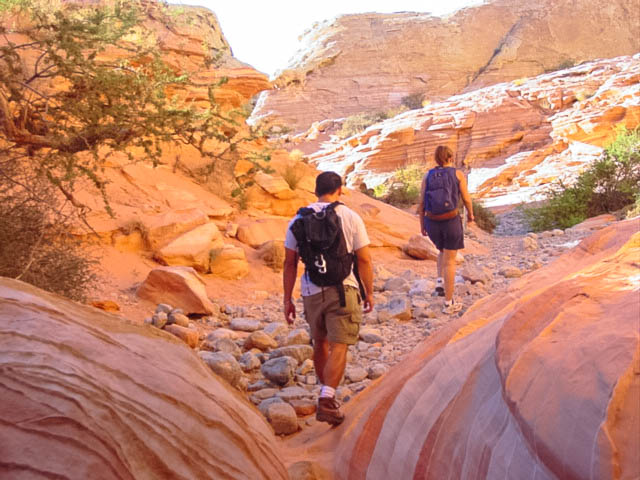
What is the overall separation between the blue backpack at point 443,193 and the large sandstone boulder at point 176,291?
8.41 ft

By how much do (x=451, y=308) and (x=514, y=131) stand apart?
2381 centimetres

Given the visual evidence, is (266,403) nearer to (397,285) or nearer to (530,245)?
(397,285)

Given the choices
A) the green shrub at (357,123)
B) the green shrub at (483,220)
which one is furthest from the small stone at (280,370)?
the green shrub at (357,123)

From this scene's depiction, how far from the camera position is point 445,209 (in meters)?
5.33

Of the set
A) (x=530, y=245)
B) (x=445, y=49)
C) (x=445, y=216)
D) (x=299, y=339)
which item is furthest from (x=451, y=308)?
(x=445, y=49)

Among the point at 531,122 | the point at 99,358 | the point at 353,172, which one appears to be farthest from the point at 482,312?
the point at 531,122

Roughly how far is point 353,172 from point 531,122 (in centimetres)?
936

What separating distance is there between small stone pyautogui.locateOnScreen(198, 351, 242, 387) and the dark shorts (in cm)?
267

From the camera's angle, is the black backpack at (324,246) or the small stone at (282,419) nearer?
the black backpack at (324,246)

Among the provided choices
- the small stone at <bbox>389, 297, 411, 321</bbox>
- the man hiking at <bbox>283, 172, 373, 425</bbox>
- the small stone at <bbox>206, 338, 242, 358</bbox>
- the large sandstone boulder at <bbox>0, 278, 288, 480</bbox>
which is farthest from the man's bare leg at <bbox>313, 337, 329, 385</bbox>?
the small stone at <bbox>389, 297, 411, 321</bbox>

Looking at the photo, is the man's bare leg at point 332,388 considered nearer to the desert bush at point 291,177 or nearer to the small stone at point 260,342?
the small stone at point 260,342

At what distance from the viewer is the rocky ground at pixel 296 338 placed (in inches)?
143

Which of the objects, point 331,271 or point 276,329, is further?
point 276,329

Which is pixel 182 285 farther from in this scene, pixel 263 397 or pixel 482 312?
pixel 482 312
